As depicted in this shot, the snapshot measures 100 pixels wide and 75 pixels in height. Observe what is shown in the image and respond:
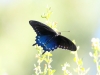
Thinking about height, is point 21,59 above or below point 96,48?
above

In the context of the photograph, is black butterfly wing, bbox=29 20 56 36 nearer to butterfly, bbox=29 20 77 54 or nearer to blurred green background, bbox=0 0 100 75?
Result: butterfly, bbox=29 20 77 54

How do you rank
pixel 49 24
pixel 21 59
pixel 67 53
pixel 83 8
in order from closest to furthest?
pixel 49 24 → pixel 21 59 → pixel 67 53 → pixel 83 8

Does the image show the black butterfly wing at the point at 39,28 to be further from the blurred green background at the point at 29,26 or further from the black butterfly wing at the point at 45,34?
the blurred green background at the point at 29,26

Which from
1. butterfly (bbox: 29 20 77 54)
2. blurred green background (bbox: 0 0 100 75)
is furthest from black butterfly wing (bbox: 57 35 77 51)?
blurred green background (bbox: 0 0 100 75)

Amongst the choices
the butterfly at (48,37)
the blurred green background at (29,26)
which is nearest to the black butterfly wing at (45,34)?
the butterfly at (48,37)

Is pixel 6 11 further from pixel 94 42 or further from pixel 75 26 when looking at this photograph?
pixel 94 42

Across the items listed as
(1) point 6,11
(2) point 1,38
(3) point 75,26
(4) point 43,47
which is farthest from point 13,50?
(4) point 43,47

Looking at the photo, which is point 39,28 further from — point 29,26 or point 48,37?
point 29,26

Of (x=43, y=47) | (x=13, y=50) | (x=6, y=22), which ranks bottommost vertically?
(x=43, y=47)
